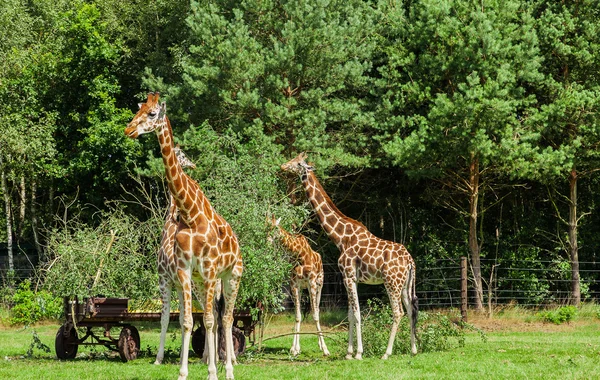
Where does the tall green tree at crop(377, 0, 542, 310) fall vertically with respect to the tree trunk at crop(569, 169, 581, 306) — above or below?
above

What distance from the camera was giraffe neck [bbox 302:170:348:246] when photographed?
1591 cm

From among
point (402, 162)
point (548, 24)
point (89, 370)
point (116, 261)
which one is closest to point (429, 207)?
point (402, 162)

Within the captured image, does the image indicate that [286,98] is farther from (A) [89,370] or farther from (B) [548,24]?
(A) [89,370]

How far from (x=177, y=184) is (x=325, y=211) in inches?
210

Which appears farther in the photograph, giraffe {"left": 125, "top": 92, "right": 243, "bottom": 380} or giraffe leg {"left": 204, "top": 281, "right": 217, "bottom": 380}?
giraffe leg {"left": 204, "top": 281, "right": 217, "bottom": 380}

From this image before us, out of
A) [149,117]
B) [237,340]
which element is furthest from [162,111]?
[237,340]

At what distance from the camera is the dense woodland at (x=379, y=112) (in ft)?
72.9

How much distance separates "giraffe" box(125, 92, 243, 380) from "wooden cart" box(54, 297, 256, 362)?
2.61 metres

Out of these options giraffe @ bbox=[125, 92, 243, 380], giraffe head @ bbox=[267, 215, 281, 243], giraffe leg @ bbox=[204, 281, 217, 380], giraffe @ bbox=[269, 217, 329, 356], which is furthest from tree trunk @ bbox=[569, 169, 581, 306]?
giraffe leg @ bbox=[204, 281, 217, 380]

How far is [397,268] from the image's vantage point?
1523 cm

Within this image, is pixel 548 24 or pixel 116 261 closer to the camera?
pixel 116 261

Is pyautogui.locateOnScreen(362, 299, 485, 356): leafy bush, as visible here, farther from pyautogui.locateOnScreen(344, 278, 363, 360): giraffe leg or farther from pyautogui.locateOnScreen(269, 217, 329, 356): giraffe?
pyautogui.locateOnScreen(269, 217, 329, 356): giraffe

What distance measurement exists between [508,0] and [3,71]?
17040 mm

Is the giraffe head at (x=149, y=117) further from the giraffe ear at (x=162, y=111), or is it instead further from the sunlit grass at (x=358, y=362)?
the sunlit grass at (x=358, y=362)
